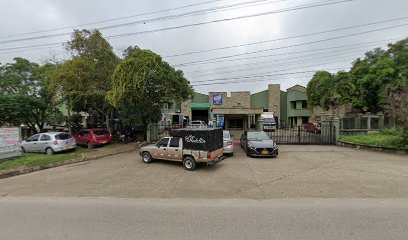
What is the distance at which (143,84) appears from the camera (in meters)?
13.5

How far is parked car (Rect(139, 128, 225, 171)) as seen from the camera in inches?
333

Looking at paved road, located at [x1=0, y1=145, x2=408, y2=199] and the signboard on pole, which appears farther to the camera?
the signboard on pole

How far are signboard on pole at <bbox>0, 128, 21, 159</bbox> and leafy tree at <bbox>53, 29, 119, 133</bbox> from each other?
481 cm

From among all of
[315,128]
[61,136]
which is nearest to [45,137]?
[61,136]

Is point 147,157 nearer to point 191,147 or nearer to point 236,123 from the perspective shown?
point 191,147

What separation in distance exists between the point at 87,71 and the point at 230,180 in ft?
46.3

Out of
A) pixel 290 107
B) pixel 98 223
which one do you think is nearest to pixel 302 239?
pixel 98 223

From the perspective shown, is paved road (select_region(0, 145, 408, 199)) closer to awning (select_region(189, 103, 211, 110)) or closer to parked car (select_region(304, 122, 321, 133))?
parked car (select_region(304, 122, 321, 133))

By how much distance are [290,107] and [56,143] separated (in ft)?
129

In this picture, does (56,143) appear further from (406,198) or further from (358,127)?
(358,127)

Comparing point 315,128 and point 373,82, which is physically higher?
point 373,82

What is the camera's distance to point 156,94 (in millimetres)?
14977

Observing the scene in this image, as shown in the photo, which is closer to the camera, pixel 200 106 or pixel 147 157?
pixel 147 157

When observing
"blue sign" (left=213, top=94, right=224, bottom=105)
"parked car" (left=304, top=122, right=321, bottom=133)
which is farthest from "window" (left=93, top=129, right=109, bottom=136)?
"blue sign" (left=213, top=94, right=224, bottom=105)
